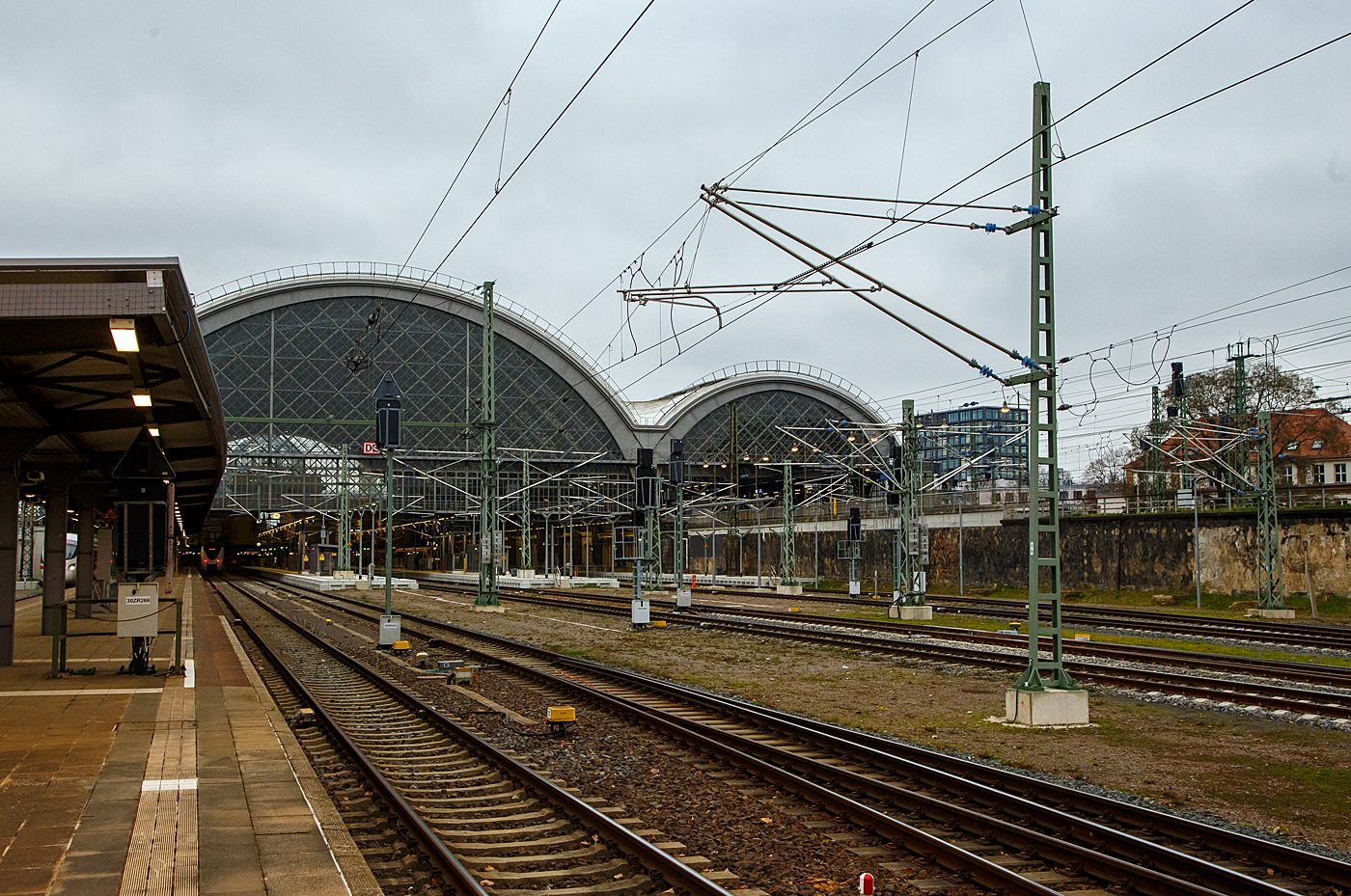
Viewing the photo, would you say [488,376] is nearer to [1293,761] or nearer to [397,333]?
[1293,761]

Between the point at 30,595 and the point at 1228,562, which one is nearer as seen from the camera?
the point at 1228,562

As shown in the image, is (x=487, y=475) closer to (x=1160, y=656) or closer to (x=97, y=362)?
(x=1160, y=656)

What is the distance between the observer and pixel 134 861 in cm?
704

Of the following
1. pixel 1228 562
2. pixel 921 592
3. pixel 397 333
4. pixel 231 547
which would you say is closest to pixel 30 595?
pixel 397 333

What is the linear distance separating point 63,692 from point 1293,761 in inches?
659

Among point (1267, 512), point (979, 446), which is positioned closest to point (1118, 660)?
point (1267, 512)

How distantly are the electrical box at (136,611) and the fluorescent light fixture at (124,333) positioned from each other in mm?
7302

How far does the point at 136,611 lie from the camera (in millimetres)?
17297

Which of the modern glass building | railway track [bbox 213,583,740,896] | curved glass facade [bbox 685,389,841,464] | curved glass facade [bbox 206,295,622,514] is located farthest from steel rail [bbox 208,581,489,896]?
curved glass facade [bbox 685,389,841,464]

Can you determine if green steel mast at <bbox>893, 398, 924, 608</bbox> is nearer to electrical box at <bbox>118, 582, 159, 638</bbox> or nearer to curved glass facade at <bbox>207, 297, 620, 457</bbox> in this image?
electrical box at <bbox>118, 582, 159, 638</bbox>

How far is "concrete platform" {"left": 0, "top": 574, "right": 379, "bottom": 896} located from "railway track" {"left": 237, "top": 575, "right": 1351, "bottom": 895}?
4.17 m

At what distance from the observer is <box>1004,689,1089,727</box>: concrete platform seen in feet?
46.3

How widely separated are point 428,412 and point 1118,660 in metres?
66.6

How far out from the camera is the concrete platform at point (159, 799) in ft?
22.1
